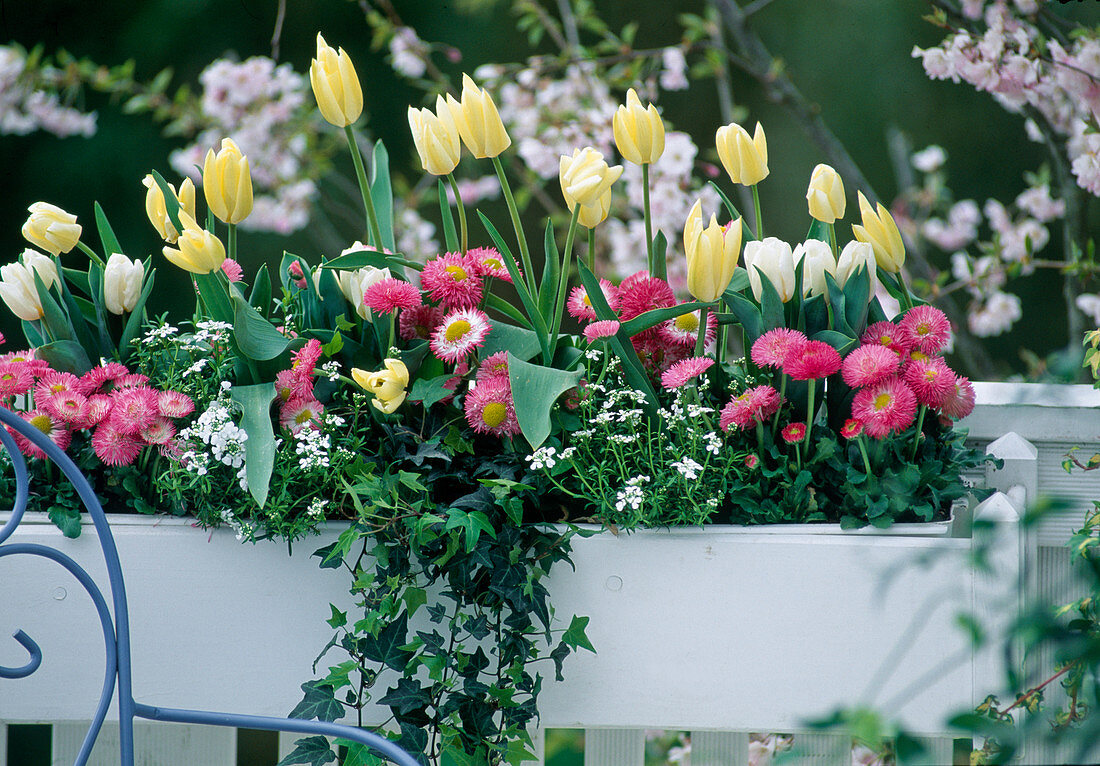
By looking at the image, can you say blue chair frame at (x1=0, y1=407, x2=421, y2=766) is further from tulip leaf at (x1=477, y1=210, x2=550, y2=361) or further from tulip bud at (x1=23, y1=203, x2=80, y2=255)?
tulip leaf at (x1=477, y1=210, x2=550, y2=361)

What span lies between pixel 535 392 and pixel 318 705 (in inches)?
13.4

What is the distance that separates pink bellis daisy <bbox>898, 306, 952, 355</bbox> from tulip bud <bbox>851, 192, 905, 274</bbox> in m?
0.05

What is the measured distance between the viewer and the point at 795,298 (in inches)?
36.9

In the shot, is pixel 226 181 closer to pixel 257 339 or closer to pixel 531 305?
pixel 257 339

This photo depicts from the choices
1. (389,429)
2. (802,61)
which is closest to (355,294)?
(389,429)

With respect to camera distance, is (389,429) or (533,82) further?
(533,82)

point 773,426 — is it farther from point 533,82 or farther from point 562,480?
point 533,82

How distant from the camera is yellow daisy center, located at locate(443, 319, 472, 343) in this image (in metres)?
0.90

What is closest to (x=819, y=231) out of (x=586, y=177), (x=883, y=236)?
(x=883, y=236)

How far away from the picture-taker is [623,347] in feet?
2.95

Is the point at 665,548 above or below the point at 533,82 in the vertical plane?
below

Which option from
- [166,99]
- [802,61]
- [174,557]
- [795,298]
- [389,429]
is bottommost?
[174,557]

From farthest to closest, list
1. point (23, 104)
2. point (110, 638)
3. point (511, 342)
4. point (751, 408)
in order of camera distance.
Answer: point (23, 104), point (511, 342), point (751, 408), point (110, 638)

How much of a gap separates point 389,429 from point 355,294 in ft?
0.49
